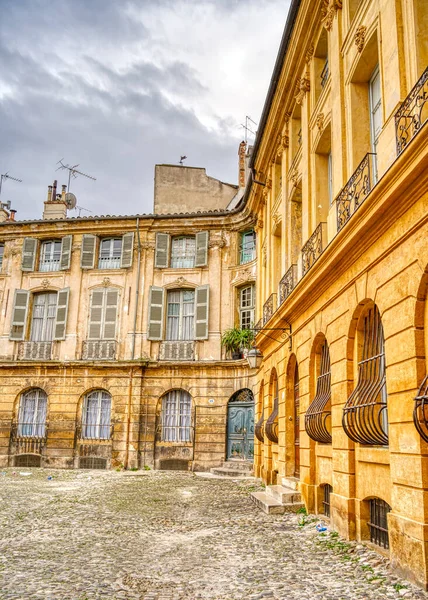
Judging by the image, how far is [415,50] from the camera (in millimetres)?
7109

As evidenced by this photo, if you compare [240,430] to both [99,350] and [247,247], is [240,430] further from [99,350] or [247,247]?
[247,247]

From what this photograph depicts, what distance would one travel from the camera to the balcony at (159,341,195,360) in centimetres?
2223

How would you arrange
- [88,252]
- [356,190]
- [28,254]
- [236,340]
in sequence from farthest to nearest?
1. [28,254]
2. [88,252]
3. [236,340]
4. [356,190]

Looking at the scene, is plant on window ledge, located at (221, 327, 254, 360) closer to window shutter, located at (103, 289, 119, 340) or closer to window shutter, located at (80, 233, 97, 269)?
window shutter, located at (103, 289, 119, 340)

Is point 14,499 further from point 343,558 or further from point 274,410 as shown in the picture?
point 343,558

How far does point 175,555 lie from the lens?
7230 mm

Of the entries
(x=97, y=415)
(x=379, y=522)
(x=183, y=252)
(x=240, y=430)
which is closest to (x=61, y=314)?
(x=97, y=415)

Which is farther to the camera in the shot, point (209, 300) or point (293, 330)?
point (209, 300)

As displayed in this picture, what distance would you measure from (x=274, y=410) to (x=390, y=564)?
8189mm

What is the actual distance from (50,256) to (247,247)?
28.6 feet

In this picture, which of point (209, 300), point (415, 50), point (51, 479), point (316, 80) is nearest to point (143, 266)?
point (209, 300)

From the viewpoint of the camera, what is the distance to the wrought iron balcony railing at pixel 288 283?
12.8m

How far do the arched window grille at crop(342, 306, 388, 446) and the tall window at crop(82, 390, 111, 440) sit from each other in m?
15.5

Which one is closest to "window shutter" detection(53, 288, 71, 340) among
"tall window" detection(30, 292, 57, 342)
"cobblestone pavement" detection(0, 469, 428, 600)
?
"tall window" detection(30, 292, 57, 342)
